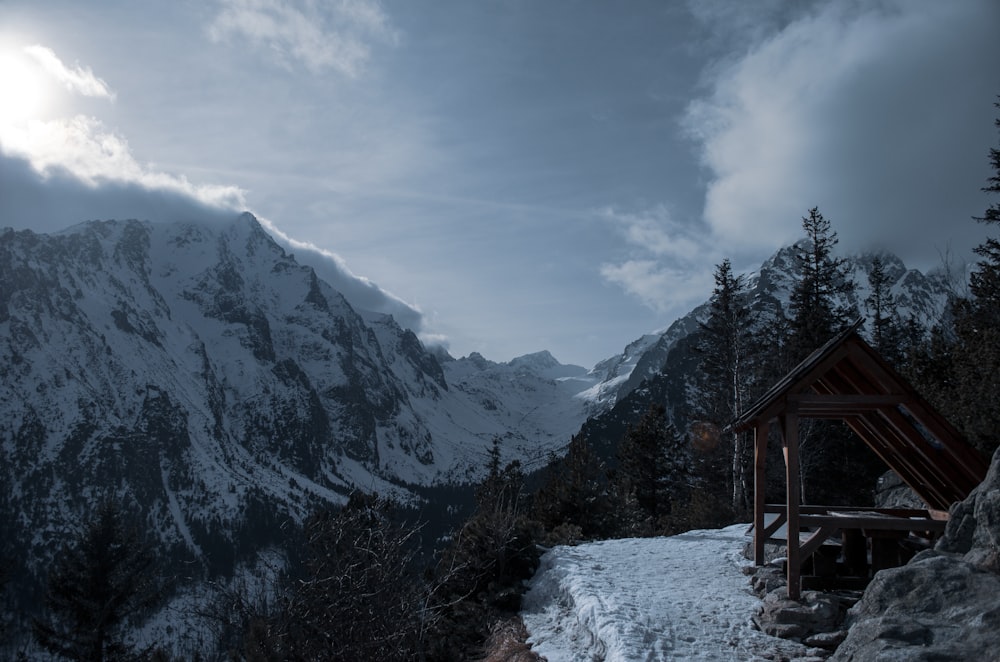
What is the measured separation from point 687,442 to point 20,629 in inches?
4684

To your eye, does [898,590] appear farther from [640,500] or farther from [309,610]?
[640,500]

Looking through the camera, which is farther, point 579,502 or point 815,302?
point 815,302

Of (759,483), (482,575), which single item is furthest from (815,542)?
(482,575)

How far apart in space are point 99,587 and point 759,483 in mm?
24950

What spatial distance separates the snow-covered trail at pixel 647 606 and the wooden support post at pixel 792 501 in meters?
0.81

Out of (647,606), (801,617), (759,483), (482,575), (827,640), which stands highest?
(759,483)

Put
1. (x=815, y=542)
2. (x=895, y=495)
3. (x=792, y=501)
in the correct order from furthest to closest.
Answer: (x=895, y=495) < (x=792, y=501) < (x=815, y=542)

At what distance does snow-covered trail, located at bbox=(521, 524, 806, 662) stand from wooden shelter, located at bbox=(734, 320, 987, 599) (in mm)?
1262

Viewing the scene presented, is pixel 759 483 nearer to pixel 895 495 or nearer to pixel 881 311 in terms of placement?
pixel 895 495

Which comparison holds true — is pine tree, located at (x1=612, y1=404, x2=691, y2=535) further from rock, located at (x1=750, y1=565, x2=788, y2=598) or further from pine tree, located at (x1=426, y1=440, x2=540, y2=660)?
rock, located at (x1=750, y1=565, x2=788, y2=598)

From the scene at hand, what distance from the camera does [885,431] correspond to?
1117 cm

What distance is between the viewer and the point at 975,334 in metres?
19.8

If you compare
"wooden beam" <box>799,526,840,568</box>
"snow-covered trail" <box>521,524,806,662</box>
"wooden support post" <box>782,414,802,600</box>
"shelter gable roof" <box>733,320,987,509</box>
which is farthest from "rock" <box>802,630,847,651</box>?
"shelter gable roof" <box>733,320,987,509</box>

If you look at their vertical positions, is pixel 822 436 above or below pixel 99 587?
above
